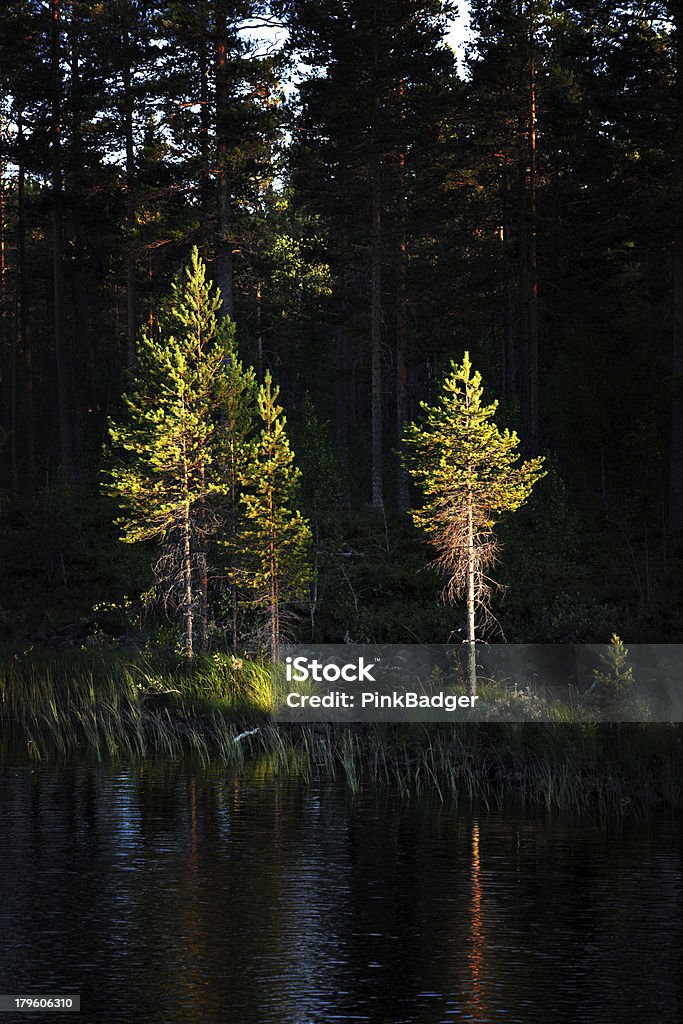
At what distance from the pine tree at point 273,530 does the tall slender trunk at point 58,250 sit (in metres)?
18.5

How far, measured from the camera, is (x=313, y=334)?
221 ft

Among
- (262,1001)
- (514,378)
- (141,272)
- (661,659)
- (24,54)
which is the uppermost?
(24,54)

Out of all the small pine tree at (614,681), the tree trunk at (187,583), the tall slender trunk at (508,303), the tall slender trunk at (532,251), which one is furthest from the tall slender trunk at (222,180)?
the small pine tree at (614,681)

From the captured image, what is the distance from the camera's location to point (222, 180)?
36.9 meters

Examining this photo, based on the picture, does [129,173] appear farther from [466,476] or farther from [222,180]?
[466,476]

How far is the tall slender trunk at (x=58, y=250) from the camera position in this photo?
47125mm

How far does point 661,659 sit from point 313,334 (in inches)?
1648

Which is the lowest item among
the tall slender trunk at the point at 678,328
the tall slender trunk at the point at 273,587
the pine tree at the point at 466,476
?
the tall slender trunk at the point at 273,587

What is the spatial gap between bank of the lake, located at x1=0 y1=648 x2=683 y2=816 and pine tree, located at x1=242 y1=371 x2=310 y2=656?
5.29 feet

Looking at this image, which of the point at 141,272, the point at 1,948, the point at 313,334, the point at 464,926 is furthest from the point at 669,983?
the point at 313,334

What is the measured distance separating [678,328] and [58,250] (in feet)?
73.1

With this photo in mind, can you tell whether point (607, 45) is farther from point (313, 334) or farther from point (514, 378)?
point (313, 334)

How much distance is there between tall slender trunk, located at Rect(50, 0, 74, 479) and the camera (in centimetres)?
4712

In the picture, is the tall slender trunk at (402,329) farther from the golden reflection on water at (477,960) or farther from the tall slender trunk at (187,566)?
the golden reflection on water at (477,960)
